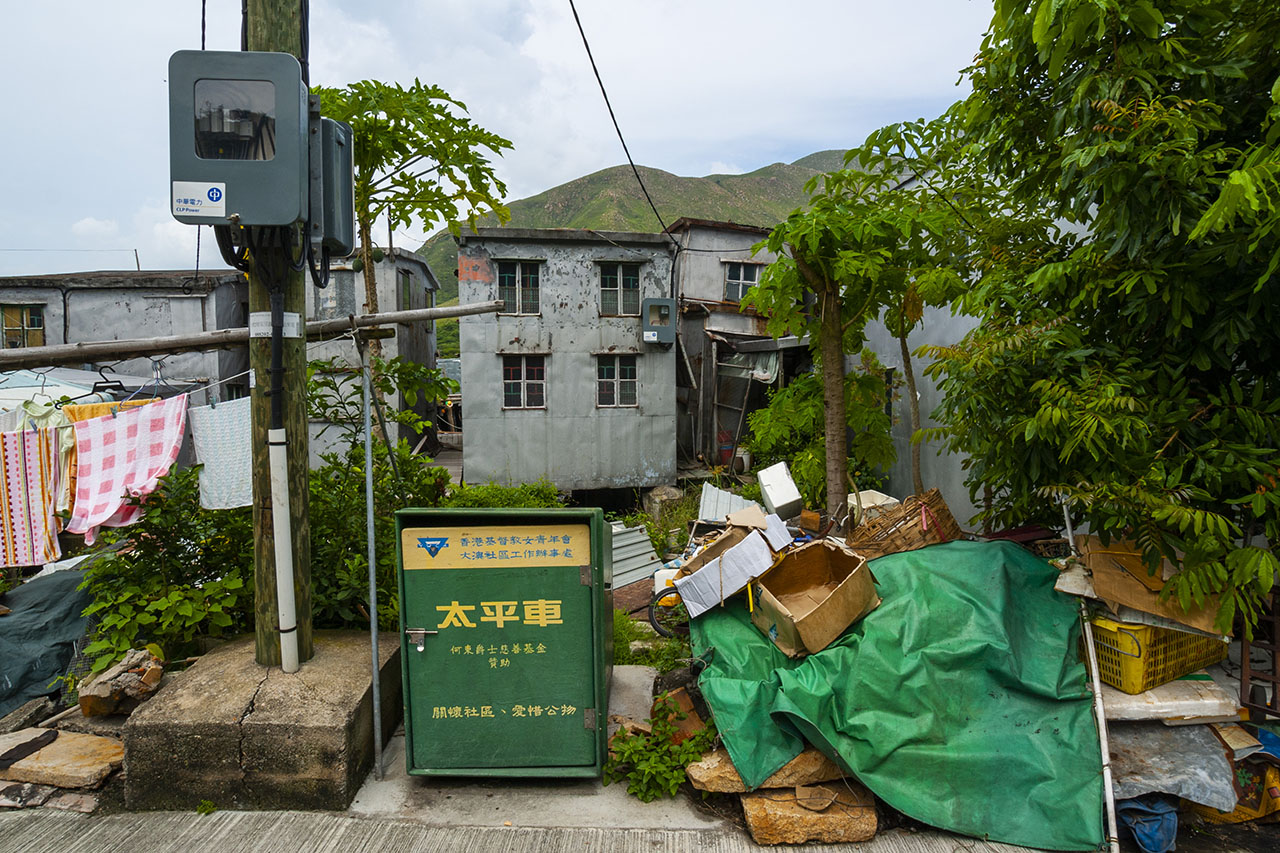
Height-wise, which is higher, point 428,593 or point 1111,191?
point 1111,191

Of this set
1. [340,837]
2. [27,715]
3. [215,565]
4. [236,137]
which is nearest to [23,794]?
[27,715]

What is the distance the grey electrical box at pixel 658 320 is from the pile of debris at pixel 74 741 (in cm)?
1175

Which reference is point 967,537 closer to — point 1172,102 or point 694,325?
point 1172,102

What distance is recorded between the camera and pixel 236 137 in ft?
12.2

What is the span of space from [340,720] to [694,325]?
1541 centimetres

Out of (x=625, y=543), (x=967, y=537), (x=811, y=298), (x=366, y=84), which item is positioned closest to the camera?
(x=967, y=537)

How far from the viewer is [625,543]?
33.5 feet

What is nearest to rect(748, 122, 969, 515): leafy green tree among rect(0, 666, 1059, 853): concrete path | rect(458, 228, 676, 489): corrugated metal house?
rect(0, 666, 1059, 853): concrete path

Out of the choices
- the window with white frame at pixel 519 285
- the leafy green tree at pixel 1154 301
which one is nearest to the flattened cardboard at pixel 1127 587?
the leafy green tree at pixel 1154 301

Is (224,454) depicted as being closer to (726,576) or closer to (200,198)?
(200,198)

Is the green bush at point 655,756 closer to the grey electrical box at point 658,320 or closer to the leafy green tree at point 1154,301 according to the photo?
the leafy green tree at point 1154,301

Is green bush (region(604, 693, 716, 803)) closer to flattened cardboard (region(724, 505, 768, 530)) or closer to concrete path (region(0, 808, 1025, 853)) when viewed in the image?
concrete path (region(0, 808, 1025, 853))

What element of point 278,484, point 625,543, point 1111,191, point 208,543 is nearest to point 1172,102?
point 1111,191

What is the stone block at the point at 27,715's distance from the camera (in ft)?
14.5
